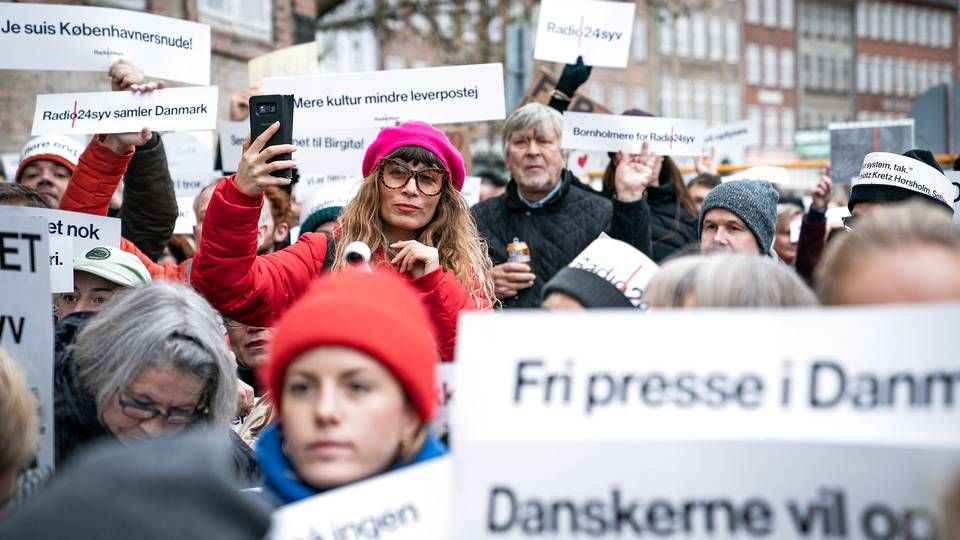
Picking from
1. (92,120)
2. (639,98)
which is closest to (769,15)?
(639,98)

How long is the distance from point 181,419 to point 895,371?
6.00 ft

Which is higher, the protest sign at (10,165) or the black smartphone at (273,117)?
the protest sign at (10,165)

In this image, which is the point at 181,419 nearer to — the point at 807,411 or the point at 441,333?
the point at 441,333

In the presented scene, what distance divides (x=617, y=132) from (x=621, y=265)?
295 centimetres

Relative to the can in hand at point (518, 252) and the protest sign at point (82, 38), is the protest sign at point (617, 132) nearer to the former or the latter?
the can in hand at point (518, 252)

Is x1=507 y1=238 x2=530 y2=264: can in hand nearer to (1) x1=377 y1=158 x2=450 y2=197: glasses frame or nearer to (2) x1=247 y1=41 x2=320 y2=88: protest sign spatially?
(1) x1=377 y1=158 x2=450 y2=197: glasses frame

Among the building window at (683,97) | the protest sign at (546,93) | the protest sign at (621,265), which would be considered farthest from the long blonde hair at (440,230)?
the building window at (683,97)

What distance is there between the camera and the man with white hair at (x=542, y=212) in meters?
5.64

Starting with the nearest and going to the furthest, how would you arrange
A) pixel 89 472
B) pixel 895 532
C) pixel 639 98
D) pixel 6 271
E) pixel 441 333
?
pixel 89 472, pixel 895 532, pixel 6 271, pixel 441 333, pixel 639 98

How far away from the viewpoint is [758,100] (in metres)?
77.6

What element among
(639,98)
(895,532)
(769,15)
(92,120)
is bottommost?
(895,532)

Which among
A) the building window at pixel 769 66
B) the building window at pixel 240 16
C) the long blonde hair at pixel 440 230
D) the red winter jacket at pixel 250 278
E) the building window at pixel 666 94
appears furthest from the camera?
the building window at pixel 769 66

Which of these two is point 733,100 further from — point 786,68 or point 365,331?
point 365,331

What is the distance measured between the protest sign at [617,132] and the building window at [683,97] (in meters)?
64.9
